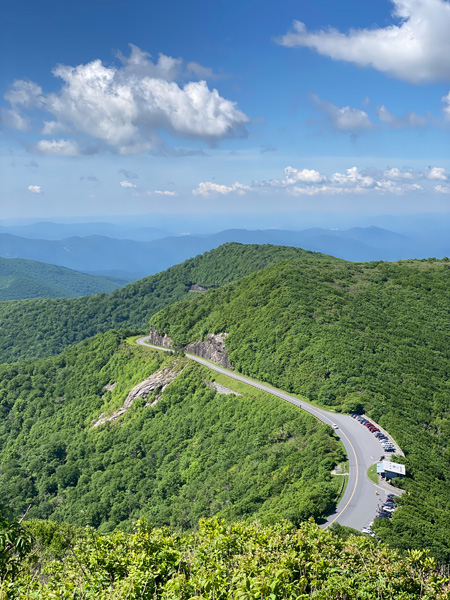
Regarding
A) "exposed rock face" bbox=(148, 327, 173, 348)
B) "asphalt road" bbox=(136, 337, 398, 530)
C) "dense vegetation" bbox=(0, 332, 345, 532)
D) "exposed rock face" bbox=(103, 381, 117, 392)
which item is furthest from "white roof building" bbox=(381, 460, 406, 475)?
"exposed rock face" bbox=(103, 381, 117, 392)

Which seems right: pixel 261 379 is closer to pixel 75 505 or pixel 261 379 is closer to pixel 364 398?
pixel 364 398

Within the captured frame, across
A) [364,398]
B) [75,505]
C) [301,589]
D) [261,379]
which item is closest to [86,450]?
[75,505]

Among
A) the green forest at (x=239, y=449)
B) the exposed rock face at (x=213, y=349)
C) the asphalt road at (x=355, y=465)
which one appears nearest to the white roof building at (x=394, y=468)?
the green forest at (x=239, y=449)

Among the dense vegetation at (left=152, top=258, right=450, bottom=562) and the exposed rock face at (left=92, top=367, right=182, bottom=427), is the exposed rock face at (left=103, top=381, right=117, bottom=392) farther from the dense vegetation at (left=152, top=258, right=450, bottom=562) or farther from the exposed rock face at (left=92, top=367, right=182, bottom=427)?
the dense vegetation at (left=152, top=258, right=450, bottom=562)

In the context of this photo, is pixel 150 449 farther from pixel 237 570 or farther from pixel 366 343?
pixel 237 570

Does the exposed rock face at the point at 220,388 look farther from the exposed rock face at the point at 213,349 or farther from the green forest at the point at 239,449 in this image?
the exposed rock face at the point at 213,349

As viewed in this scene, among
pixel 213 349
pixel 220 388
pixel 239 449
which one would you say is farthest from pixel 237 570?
pixel 213 349

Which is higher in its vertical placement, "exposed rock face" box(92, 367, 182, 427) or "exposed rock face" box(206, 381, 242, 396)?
"exposed rock face" box(206, 381, 242, 396)
